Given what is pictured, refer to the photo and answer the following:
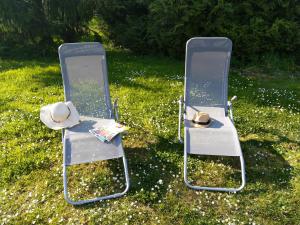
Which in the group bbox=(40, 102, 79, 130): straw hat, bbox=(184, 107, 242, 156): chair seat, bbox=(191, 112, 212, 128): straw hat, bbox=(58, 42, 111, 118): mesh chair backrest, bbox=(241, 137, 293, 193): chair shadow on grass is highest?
bbox=(58, 42, 111, 118): mesh chair backrest

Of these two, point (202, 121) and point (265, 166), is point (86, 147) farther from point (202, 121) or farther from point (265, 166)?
point (265, 166)

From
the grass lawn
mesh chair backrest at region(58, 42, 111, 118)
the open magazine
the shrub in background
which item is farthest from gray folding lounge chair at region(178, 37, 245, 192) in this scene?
the shrub in background

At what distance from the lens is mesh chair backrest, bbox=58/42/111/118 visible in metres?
4.99

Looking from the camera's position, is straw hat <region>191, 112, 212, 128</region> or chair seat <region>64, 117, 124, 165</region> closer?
chair seat <region>64, 117, 124, 165</region>

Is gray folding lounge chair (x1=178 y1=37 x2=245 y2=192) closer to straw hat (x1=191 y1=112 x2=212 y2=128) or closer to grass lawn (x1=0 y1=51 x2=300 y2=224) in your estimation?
straw hat (x1=191 y1=112 x2=212 y2=128)

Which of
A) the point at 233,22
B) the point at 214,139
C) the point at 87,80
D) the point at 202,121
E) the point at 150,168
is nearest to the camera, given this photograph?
the point at 214,139

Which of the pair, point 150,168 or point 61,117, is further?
point 61,117

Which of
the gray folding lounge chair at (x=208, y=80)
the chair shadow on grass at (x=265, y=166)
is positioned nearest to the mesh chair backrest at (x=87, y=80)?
the gray folding lounge chair at (x=208, y=80)

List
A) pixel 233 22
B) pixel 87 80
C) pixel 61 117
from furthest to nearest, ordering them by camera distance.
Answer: pixel 233 22 → pixel 87 80 → pixel 61 117

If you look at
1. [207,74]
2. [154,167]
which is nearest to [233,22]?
[207,74]

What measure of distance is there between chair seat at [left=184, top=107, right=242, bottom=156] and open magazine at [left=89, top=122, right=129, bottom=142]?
97 cm

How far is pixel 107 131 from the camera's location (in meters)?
4.46

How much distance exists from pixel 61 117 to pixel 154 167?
63.2 inches

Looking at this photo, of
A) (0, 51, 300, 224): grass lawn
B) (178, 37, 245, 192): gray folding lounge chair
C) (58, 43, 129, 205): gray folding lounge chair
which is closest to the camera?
(0, 51, 300, 224): grass lawn
